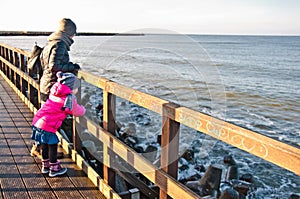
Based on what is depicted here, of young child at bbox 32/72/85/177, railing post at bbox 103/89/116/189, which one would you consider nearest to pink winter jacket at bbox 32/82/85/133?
young child at bbox 32/72/85/177

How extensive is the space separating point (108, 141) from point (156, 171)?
2.66 ft

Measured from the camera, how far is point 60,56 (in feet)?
11.5

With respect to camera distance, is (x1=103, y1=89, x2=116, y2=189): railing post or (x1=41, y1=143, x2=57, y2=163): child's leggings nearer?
(x1=103, y1=89, x2=116, y2=189): railing post

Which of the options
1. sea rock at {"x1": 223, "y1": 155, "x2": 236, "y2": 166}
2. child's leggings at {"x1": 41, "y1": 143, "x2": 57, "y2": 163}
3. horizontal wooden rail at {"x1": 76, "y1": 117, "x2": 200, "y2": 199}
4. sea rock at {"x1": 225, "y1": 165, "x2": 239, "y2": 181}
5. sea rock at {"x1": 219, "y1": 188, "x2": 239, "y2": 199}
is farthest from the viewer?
sea rock at {"x1": 223, "y1": 155, "x2": 236, "y2": 166}

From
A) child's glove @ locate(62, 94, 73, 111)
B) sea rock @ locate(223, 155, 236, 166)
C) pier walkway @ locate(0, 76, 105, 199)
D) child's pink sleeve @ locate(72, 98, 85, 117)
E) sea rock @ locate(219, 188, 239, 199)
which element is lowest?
sea rock @ locate(223, 155, 236, 166)

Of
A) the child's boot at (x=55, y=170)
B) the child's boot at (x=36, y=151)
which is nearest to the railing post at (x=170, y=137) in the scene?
the child's boot at (x=55, y=170)

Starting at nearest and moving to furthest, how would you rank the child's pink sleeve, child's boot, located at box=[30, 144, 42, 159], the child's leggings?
the child's pink sleeve → the child's leggings → child's boot, located at box=[30, 144, 42, 159]

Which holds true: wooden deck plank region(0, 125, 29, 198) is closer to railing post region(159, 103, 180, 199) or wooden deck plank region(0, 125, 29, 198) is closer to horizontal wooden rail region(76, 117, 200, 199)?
horizontal wooden rail region(76, 117, 200, 199)

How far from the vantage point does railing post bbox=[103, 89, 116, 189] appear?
305 cm

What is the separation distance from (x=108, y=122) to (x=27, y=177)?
1.08 meters

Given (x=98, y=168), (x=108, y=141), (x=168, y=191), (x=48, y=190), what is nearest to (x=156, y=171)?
(x=168, y=191)

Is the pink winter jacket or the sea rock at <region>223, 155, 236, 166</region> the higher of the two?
the pink winter jacket

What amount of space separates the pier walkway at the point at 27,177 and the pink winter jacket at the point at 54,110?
0.53 meters

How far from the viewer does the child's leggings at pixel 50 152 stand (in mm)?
3459
